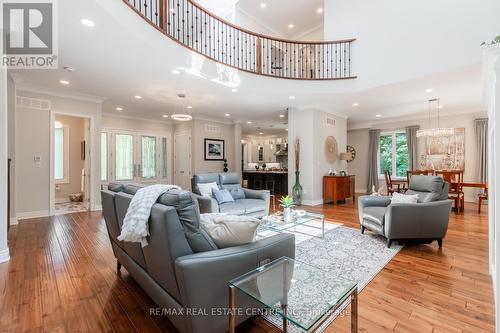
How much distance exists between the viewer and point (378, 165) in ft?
28.0

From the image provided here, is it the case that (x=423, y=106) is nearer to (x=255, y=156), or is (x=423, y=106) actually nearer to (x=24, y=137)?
(x=255, y=156)

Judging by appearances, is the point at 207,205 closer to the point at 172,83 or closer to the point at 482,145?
the point at 172,83

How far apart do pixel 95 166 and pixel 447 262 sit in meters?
7.00

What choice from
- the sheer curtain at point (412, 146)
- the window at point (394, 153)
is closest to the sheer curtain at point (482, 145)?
the sheer curtain at point (412, 146)

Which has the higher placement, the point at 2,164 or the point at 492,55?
the point at 492,55

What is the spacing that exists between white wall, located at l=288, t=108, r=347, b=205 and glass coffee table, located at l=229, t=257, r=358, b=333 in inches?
203

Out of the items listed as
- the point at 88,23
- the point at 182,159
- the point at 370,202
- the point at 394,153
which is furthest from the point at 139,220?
the point at 394,153

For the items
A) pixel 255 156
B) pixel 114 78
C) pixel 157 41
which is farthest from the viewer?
pixel 255 156

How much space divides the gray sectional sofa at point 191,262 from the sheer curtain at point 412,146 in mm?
7852

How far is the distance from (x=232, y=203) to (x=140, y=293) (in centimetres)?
235

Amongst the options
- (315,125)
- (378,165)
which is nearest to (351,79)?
(315,125)

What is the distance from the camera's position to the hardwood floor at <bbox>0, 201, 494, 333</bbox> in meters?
1.66

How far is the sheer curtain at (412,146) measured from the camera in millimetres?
7531

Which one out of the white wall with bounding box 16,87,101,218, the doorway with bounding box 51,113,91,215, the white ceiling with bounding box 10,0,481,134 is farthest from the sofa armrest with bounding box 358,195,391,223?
the doorway with bounding box 51,113,91,215
